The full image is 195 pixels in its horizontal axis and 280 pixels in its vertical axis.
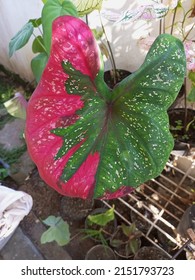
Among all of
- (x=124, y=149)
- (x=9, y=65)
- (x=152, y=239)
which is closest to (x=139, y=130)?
(x=124, y=149)

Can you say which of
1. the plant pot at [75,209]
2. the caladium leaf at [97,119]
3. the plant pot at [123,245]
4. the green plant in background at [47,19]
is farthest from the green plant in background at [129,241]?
the green plant in background at [47,19]

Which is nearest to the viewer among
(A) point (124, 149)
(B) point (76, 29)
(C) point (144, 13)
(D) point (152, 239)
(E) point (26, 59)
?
(B) point (76, 29)

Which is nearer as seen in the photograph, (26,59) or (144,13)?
(144,13)

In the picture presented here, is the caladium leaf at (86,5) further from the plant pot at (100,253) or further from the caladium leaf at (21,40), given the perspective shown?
the plant pot at (100,253)

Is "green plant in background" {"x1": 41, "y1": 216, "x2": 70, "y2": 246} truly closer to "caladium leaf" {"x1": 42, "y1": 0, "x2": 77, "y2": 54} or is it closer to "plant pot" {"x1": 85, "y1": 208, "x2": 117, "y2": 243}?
"plant pot" {"x1": 85, "y1": 208, "x2": 117, "y2": 243}

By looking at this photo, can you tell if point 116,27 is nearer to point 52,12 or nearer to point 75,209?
point 52,12

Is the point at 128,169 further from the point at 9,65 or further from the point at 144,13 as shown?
the point at 9,65
